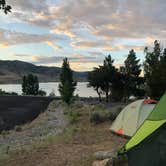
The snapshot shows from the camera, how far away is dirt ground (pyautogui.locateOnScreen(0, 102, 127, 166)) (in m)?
9.75

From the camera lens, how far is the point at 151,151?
6383mm

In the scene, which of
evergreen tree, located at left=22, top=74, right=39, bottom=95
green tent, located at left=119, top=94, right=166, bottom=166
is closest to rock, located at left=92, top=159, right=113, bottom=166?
green tent, located at left=119, top=94, right=166, bottom=166

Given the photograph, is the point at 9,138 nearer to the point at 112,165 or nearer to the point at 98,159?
the point at 98,159

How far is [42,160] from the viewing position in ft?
32.9

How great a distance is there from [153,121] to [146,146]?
1.58ft

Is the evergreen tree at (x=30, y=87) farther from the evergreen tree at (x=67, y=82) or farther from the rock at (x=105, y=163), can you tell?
the rock at (x=105, y=163)

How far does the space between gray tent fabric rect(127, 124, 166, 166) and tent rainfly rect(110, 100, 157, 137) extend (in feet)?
21.2

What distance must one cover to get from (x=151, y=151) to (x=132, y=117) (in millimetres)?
7193

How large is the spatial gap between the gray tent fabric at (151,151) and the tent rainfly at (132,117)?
6.46m

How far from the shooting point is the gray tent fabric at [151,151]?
6328mm

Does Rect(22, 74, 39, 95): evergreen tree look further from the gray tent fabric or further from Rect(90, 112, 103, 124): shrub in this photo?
the gray tent fabric

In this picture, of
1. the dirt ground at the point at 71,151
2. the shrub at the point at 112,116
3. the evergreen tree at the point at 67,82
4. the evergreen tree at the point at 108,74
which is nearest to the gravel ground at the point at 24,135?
the dirt ground at the point at 71,151

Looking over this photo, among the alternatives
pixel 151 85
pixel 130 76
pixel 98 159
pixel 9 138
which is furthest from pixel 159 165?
pixel 130 76

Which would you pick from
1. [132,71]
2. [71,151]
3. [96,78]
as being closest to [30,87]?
[132,71]
